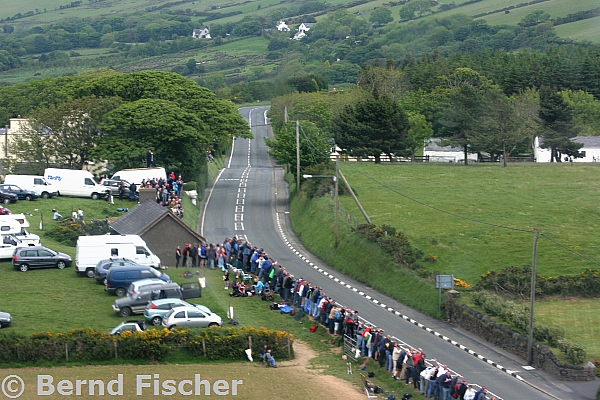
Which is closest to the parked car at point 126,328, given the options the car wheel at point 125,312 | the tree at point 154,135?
the car wheel at point 125,312

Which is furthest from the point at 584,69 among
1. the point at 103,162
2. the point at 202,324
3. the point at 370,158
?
the point at 202,324

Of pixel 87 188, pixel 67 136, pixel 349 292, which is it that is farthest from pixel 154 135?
pixel 349 292

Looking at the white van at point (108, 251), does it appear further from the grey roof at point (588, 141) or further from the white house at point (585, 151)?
the grey roof at point (588, 141)

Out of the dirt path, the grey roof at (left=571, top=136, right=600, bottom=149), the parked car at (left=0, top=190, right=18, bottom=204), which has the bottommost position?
the dirt path

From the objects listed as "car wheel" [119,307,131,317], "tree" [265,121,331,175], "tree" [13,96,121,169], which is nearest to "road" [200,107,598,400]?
"tree" [265,121,331,175]

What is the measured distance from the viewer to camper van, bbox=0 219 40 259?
48031 millimetres

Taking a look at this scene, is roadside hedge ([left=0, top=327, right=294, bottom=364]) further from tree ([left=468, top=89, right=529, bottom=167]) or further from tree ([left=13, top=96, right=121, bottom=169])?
tree ([left=468, top=89, right=529, bottom=167])

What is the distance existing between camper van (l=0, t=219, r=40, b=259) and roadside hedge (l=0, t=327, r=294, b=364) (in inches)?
630

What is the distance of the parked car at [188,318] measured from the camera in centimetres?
3648

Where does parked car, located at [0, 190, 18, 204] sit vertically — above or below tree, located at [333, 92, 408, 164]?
below

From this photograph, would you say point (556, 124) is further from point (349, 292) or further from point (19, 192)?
point (19, 192)

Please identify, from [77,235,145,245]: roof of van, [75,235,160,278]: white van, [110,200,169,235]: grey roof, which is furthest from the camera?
[110,200,169,235]: grey roof

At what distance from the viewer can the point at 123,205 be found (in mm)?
67250

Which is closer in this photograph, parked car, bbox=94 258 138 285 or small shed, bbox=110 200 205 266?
parked car, bbox=94 258 138 285
